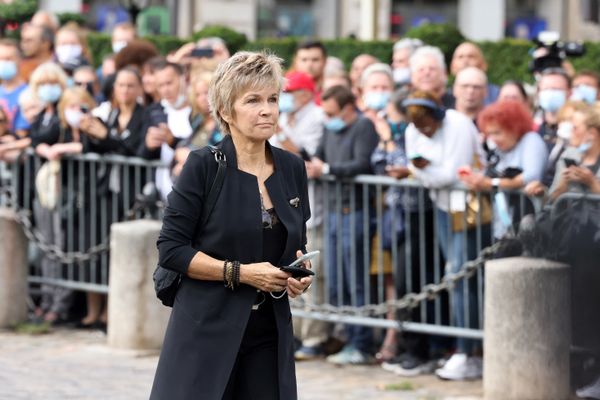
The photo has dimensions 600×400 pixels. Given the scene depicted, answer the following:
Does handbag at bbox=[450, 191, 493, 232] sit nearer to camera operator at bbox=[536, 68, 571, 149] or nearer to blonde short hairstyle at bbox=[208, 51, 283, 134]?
camera operator at bbox=[536, 68, 571, 149]

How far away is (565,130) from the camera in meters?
9.66

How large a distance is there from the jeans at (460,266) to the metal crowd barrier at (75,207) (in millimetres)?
2575

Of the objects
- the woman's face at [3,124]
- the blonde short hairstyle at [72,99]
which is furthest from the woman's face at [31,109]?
the blonde short hairstyle at [72,99]

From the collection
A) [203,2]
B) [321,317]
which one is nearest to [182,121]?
[321,317]

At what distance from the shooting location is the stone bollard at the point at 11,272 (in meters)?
12.0

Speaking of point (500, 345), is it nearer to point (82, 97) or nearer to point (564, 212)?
point (564, 212)

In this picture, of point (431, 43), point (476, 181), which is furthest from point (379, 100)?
point (431, 43)

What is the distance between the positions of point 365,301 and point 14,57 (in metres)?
4.43

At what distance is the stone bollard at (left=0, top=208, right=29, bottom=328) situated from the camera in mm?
11969

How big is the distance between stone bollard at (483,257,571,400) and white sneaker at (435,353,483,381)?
907 millimetres

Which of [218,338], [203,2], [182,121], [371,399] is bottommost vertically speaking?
[371,399]

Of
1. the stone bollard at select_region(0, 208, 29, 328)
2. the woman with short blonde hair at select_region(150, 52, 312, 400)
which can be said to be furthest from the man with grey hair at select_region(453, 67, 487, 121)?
the woman with short blonde hair at select_region(150, 52, 312, 400)

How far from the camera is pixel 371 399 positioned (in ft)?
30.5

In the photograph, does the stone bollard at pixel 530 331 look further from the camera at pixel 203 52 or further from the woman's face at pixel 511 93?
the camera at pixel 203 52
